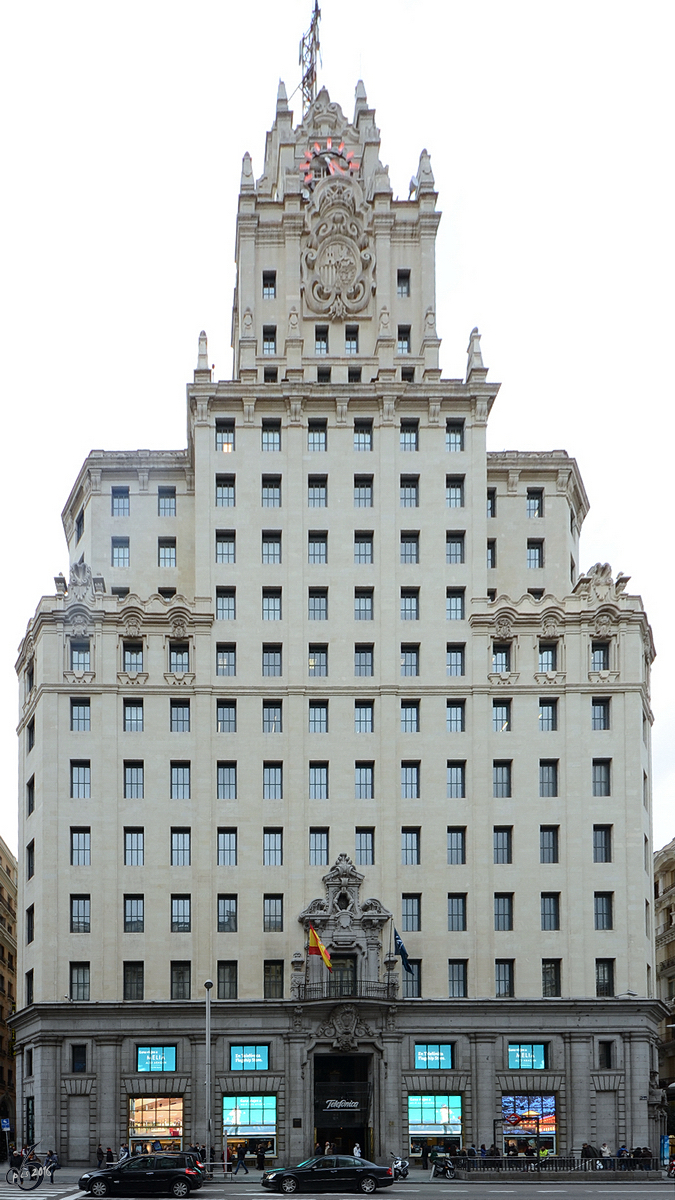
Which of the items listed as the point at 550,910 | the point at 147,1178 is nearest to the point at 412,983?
the point at 550,910

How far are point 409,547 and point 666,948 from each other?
57016 millimetres

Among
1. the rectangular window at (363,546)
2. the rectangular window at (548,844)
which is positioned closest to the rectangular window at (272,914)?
the rectangular window at (548,844)

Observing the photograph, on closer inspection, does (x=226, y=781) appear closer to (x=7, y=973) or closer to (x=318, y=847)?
(x=318, y=847)

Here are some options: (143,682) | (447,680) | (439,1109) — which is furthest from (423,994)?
(143,682)

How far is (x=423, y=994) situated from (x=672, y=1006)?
46.6m

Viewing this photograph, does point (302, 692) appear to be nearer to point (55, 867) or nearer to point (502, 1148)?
point (55, 867)

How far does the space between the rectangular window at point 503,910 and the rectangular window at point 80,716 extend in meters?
28.7

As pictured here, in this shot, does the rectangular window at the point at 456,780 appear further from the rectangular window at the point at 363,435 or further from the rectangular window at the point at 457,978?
the rectangular window at the point at 363,435

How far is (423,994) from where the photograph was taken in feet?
335

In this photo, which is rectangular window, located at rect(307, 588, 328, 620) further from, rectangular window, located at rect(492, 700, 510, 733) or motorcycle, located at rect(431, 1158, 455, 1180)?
motorcycle, located at rect(431, 1158, 455, 1180)

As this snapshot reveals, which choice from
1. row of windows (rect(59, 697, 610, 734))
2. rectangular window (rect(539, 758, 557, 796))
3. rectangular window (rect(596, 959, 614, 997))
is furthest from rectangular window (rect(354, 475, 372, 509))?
rectangular window (rect(596, 959, 614, 997))

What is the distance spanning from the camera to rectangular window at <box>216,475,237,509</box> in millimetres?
109500

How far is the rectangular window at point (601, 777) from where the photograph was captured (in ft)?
346

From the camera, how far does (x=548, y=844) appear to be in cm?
10494
